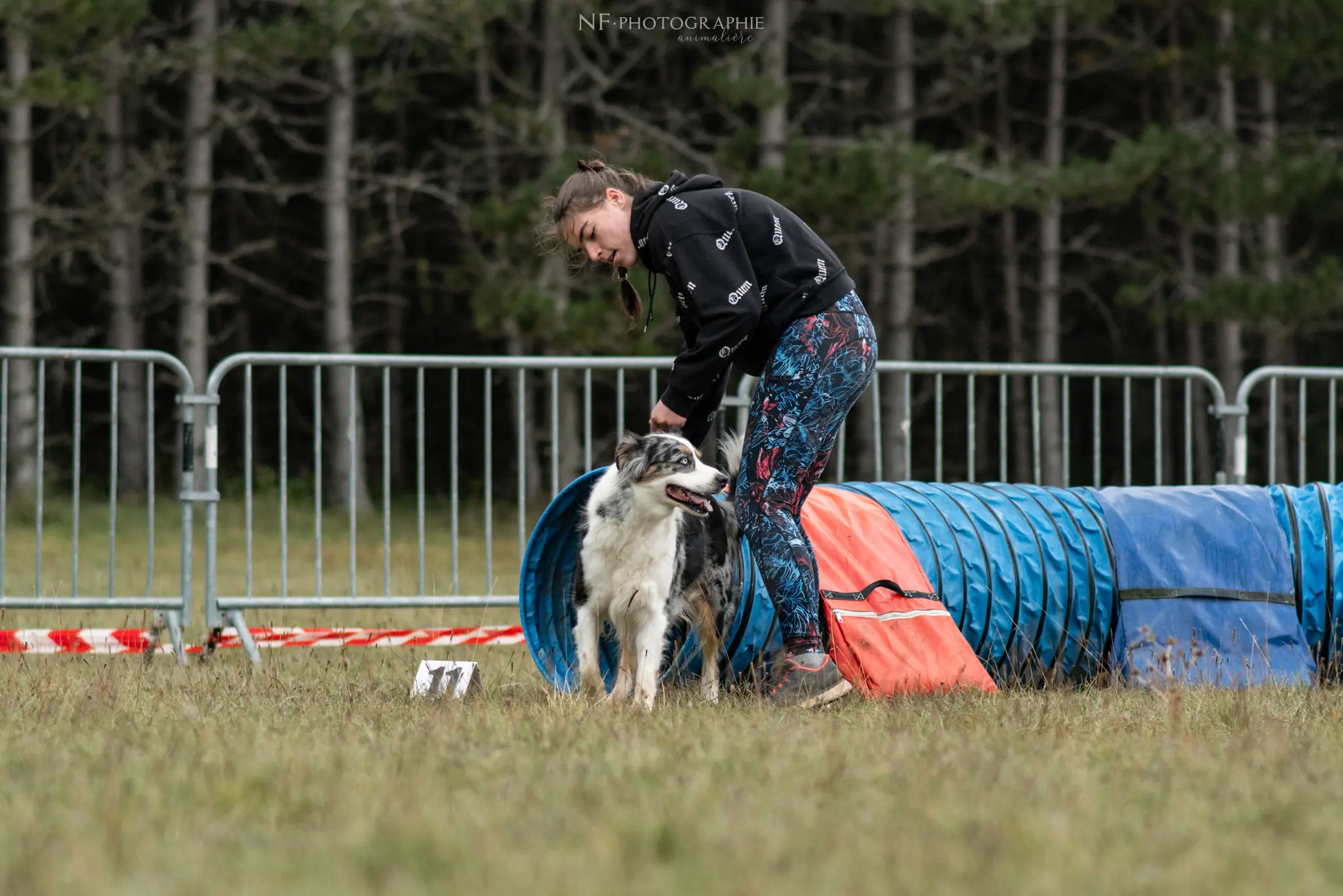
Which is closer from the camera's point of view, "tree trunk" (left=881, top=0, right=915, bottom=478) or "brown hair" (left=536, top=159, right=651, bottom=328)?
"brown hair" (left=536, top=159, right=651, bottom=328)

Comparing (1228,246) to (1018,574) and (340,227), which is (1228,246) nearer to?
(340,227)

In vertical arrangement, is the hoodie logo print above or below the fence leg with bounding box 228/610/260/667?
above

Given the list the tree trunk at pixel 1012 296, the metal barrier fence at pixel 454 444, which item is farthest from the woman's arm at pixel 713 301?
the tree trunk at pixel 1012 296

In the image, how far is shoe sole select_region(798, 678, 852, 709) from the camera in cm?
464

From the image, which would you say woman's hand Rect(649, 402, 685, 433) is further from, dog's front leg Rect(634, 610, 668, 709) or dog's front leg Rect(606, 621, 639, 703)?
dog's front leg Rect(606, 621, 639, 703)

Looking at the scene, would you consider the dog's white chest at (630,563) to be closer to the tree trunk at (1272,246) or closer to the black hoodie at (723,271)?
the black hoodie at (723,271)

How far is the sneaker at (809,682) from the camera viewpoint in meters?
4.70

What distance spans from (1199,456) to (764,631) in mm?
18534

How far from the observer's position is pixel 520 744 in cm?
365

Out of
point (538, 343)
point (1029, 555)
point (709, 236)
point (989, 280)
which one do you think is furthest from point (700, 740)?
point (989, 280)

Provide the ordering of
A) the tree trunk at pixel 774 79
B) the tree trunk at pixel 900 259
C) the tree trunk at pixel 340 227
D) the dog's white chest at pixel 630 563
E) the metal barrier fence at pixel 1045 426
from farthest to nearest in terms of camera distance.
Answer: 1. the metal barrier fence at pixel 1045 426
2. the tree trunk at pixel 900 259
3. the tree trunk at pixel 340 227
4. the tree trunk at pixel 774 79
5. the dog's white chest at pixel 630 563

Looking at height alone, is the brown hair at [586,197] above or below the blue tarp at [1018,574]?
Answer: above

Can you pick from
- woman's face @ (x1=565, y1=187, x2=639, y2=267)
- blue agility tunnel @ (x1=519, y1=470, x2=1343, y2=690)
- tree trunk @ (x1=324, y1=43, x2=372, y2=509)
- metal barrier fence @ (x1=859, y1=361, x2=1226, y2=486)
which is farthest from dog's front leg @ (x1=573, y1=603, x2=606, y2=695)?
metal barrier fence @ (x1=859, y1=361, x2=1226, y2=486)

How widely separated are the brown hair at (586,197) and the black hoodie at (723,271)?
9 cm
